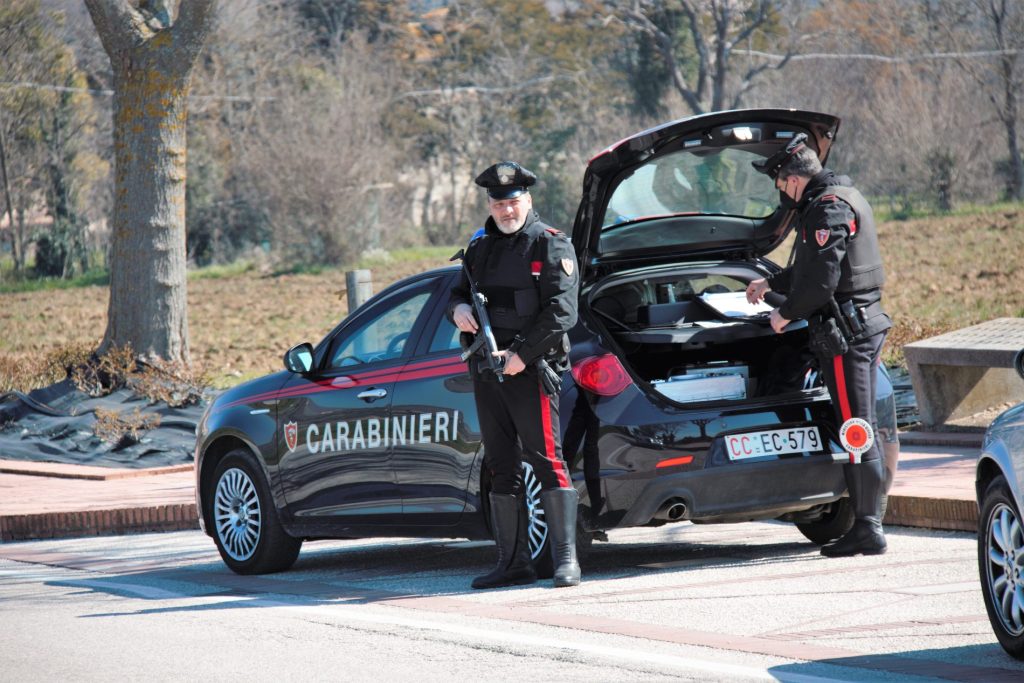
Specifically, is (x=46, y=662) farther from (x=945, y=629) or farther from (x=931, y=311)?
(x=931, y=311)

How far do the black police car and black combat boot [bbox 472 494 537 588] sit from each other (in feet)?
0.45

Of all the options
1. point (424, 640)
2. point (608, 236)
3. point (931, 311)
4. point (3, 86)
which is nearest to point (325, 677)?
point (424, 640)

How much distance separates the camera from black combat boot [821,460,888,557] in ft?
25.4

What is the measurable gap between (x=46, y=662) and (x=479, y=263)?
2.60m

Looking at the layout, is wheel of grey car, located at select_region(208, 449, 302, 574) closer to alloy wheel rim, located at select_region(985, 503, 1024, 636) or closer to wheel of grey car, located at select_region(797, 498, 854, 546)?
wheel of grey car, located at select_region(797, 498, 854, 546)

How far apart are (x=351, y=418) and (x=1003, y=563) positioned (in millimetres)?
3803

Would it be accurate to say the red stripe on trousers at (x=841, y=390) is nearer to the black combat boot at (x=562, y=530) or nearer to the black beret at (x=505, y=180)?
the black combat boot at (x=562, y=530)

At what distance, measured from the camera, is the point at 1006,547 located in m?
5.49

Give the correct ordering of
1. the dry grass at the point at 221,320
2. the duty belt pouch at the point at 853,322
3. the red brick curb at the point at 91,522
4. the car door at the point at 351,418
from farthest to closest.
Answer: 1. the dry grass at the point at 221,320
2. the red brick curb at the point at 91,522
3. the car door at the point at 351,418
4. the duty belt pouch at the point at 853,322

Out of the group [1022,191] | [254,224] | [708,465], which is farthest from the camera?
[254,224]

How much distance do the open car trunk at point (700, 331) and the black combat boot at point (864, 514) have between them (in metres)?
0.53

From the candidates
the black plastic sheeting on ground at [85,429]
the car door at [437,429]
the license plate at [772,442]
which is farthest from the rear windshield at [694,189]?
the black plastic sheeting on ground at [85,429]

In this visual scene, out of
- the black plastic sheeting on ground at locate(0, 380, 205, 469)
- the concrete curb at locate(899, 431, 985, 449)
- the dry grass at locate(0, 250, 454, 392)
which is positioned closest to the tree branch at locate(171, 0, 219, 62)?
the dry grass at locate(0, 250, 454, 392)

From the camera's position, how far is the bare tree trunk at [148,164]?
16375 millimetres
